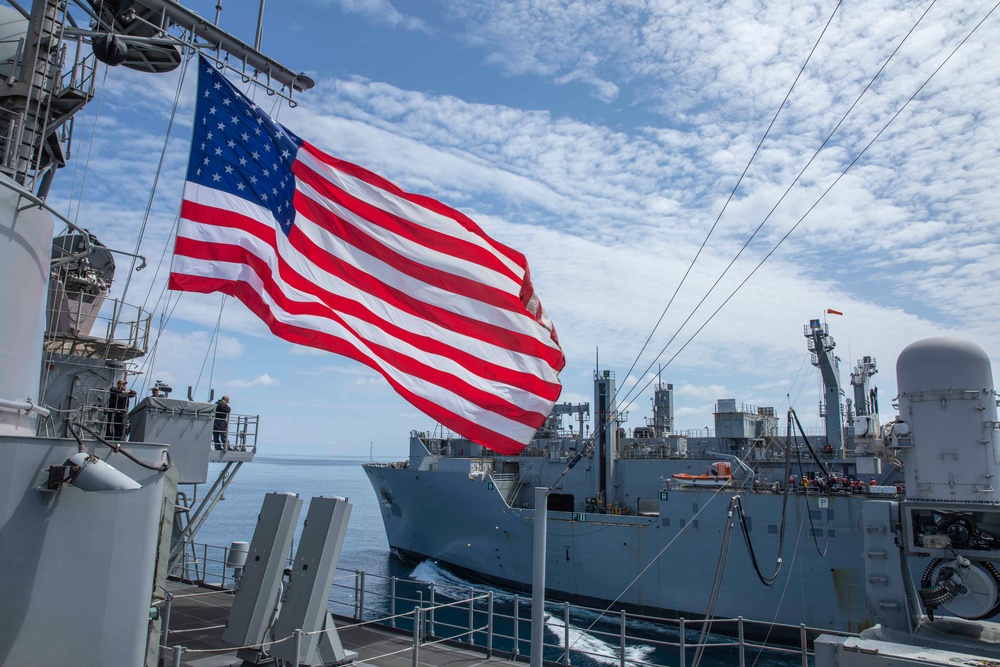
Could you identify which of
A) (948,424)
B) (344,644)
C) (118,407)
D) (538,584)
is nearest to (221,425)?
(118,407)

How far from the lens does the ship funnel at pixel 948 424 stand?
21.2 feet

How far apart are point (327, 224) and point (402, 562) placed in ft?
88.9

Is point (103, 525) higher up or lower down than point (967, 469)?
lower down

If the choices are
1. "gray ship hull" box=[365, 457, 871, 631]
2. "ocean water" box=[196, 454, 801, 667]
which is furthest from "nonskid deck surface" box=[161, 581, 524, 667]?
"gray ship hull" box=[365, 457, 871, 631]

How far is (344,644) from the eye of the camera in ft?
24.3

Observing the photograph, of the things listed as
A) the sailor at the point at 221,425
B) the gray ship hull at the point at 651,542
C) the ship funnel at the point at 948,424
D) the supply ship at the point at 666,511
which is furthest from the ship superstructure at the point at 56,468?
the gray ship hull at the point at 651,542

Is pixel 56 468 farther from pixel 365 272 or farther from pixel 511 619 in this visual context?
pixel 511 619

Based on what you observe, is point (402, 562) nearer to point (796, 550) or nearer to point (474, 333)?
point (796, 550)

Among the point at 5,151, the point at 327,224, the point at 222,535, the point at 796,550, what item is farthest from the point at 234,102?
the point at 222,535

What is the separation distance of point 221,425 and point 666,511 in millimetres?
14105

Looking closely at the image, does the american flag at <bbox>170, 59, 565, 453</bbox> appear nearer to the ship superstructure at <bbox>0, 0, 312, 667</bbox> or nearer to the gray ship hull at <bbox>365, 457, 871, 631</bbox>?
the ship superstructure at <bbox>0, 0, 312, 667</bbox>

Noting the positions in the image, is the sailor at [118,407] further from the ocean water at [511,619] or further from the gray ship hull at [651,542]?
the gray ship hull at [651,542]

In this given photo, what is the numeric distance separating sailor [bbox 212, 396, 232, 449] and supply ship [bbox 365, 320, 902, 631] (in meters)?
6.39

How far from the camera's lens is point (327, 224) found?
20.1 feet
